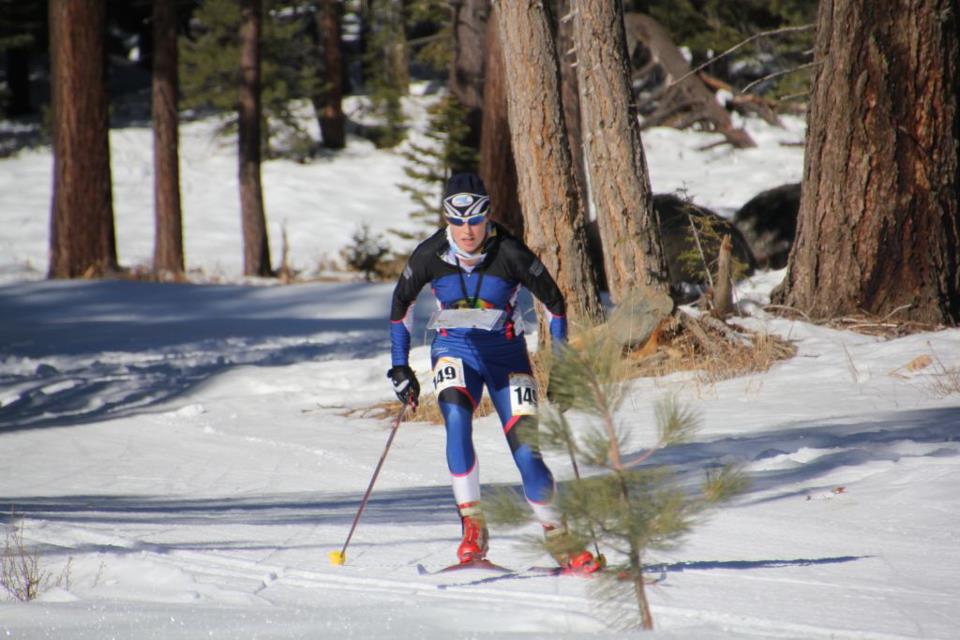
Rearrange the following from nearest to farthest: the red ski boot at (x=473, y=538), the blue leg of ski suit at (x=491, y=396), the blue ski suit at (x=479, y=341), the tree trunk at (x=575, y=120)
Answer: the red ski boot at (x=473, y=538)
the blue leg of ski suit at (x=491, y=396)
the blue ski suit at (x=479, y=341)
the tree trunk at (x=575, y=120)

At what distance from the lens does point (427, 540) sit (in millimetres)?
5547

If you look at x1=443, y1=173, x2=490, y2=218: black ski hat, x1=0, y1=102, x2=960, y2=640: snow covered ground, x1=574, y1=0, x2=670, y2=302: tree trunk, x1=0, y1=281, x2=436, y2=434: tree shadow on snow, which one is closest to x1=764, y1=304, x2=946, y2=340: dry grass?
x1=0, y1=102, x2=960, y2=640: snow covered ground

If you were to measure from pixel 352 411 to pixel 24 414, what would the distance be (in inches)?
127

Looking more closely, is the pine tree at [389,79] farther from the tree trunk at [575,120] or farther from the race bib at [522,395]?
the race bib at [522,395]

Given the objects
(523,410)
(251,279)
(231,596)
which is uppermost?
(523,410)

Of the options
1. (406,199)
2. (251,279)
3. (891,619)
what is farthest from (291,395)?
(406,199)

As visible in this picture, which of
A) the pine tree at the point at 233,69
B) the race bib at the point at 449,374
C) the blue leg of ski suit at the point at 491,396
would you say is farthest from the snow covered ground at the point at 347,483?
the pine tree at the point at 233,69

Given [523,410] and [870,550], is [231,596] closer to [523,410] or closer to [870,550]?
[523,410]

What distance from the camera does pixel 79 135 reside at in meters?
17.1

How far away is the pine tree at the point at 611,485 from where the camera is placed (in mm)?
3510

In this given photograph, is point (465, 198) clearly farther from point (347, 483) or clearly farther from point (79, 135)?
point (79, 135)

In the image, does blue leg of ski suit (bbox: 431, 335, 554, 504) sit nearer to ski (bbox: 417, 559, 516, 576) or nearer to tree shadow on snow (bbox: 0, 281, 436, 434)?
ski (bbox: 417, 559, 516, 576)

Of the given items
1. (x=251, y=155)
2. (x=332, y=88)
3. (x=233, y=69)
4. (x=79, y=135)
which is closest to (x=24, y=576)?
(x=79, y=135)

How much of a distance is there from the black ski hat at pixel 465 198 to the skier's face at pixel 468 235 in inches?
2.3
